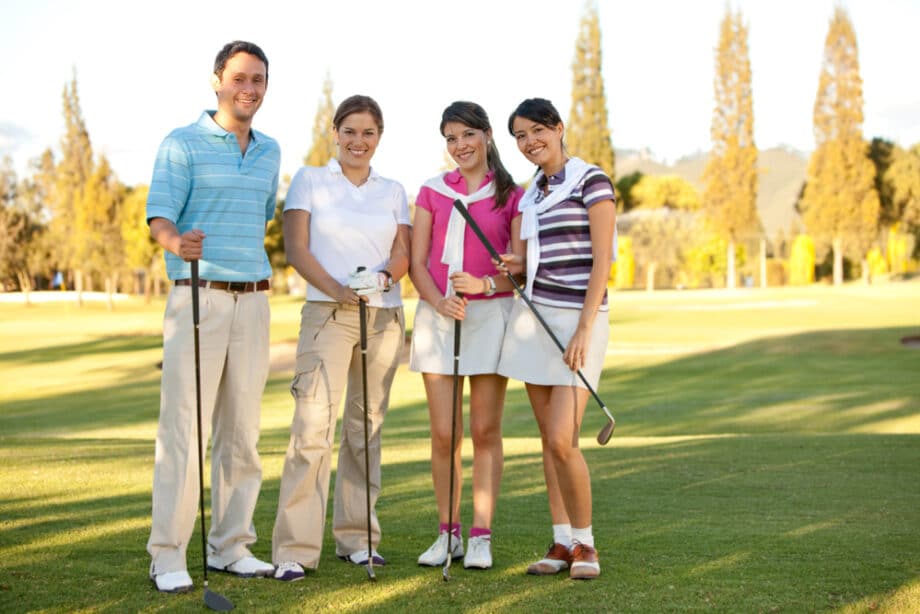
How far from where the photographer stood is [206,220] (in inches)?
196

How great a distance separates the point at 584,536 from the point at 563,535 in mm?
217

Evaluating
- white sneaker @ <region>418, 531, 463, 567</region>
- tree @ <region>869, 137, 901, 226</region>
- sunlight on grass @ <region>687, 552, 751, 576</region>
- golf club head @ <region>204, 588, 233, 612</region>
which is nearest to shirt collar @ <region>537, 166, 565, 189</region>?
white sneaker @ <region>418, 531, 463, 567</region>

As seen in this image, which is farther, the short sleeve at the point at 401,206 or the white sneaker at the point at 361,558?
the short sleeve at the point at 401,206

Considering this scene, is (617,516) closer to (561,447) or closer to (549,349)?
(561,447)

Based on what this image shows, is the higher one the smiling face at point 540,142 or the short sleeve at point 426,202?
the smiling face at point 540,142

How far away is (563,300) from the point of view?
5109 millimetres

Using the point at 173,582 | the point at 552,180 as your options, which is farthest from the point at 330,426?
the point at 552,180

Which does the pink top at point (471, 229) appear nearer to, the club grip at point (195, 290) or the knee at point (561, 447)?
the knee at point (561, 447)

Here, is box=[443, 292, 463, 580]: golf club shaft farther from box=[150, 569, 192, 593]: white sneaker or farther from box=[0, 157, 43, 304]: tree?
box=[0, 157, 43, 304]: tree

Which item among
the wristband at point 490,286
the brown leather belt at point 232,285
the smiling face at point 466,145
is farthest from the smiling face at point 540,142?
the brown leather belt at point 232,285

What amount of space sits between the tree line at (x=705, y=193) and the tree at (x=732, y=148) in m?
0.06

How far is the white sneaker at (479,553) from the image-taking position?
5059 mm

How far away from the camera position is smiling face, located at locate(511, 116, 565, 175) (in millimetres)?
5176

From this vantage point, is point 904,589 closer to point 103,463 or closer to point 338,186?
point 338,186
